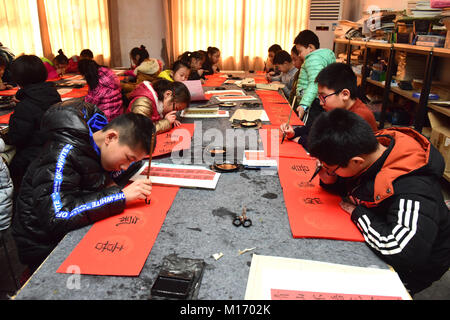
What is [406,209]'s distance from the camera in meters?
0.84

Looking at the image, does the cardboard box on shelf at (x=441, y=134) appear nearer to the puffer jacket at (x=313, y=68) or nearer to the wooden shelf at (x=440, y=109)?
the wooden shelf at (x=440, y=109)

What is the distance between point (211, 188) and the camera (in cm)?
115

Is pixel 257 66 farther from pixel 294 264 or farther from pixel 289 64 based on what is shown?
pixel 294 264

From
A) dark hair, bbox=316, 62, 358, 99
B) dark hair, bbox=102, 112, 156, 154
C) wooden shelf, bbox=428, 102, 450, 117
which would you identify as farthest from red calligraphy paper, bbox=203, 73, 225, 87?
dark hair, bbox=102, 112, 156, 154

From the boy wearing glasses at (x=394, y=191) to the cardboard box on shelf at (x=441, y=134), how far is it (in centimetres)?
140

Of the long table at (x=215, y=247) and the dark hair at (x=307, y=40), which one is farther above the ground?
the dark hair at (x=307, y=40)

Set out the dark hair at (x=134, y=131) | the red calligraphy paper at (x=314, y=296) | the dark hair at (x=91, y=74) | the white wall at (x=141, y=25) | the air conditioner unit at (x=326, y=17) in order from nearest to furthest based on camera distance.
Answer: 1. the red calligraphy paper at (x=314, y=296)
2. the dark hair at (x=134, y=131)
3. the dark hair at (x=91, y=74)
4. the air conditioner unit at (x=326, y=17)
5. the white wall at (x=141, y=25)

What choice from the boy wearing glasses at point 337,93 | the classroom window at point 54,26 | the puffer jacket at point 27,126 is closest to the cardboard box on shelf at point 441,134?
the boy wearing glasses at point 337,93

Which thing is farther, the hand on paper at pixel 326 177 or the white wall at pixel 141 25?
the white wall at pixel 141 25

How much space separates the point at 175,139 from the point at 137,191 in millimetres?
730

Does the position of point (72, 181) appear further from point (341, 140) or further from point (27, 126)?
point (27, 126)

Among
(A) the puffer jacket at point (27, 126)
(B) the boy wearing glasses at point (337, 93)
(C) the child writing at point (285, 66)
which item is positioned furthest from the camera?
(C) the child writing at point (285, 66)

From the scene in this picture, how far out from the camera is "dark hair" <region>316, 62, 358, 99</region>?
1670 millimetres

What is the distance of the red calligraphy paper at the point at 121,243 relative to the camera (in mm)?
742
